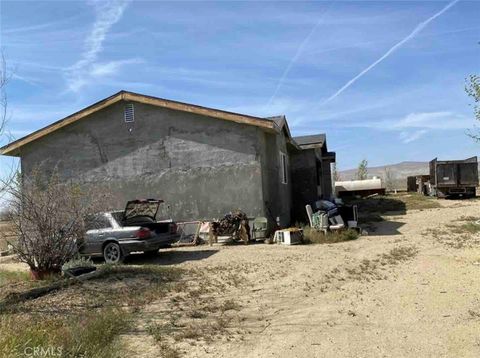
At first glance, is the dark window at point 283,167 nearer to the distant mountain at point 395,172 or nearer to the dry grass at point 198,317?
the dry grass at point 198,317

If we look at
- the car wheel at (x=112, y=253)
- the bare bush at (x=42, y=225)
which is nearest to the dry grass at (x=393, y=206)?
the car wheel at (x=112, y=253)

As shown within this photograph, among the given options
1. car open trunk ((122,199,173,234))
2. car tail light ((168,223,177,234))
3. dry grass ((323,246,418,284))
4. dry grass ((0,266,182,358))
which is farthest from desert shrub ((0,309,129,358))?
car tail light ((168,223,177,234))

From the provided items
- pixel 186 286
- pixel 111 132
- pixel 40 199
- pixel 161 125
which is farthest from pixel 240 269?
pixel 111 132

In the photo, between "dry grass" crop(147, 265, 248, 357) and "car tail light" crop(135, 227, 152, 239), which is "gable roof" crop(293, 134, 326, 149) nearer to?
"car tail light" crop(135, 227, 152, 239)

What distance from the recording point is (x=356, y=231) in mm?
17594

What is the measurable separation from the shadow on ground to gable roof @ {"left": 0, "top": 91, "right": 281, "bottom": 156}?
4.91 meters

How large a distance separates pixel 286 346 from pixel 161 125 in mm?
13919

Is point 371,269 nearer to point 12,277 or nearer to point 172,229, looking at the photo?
point 172,229

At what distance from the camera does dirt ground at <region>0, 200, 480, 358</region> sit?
579 cm

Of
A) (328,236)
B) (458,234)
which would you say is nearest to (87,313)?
(328,236)

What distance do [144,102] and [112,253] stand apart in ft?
22.6

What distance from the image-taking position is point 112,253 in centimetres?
1368

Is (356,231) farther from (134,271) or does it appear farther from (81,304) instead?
(81,304)

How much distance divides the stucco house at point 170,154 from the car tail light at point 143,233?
4.90m
